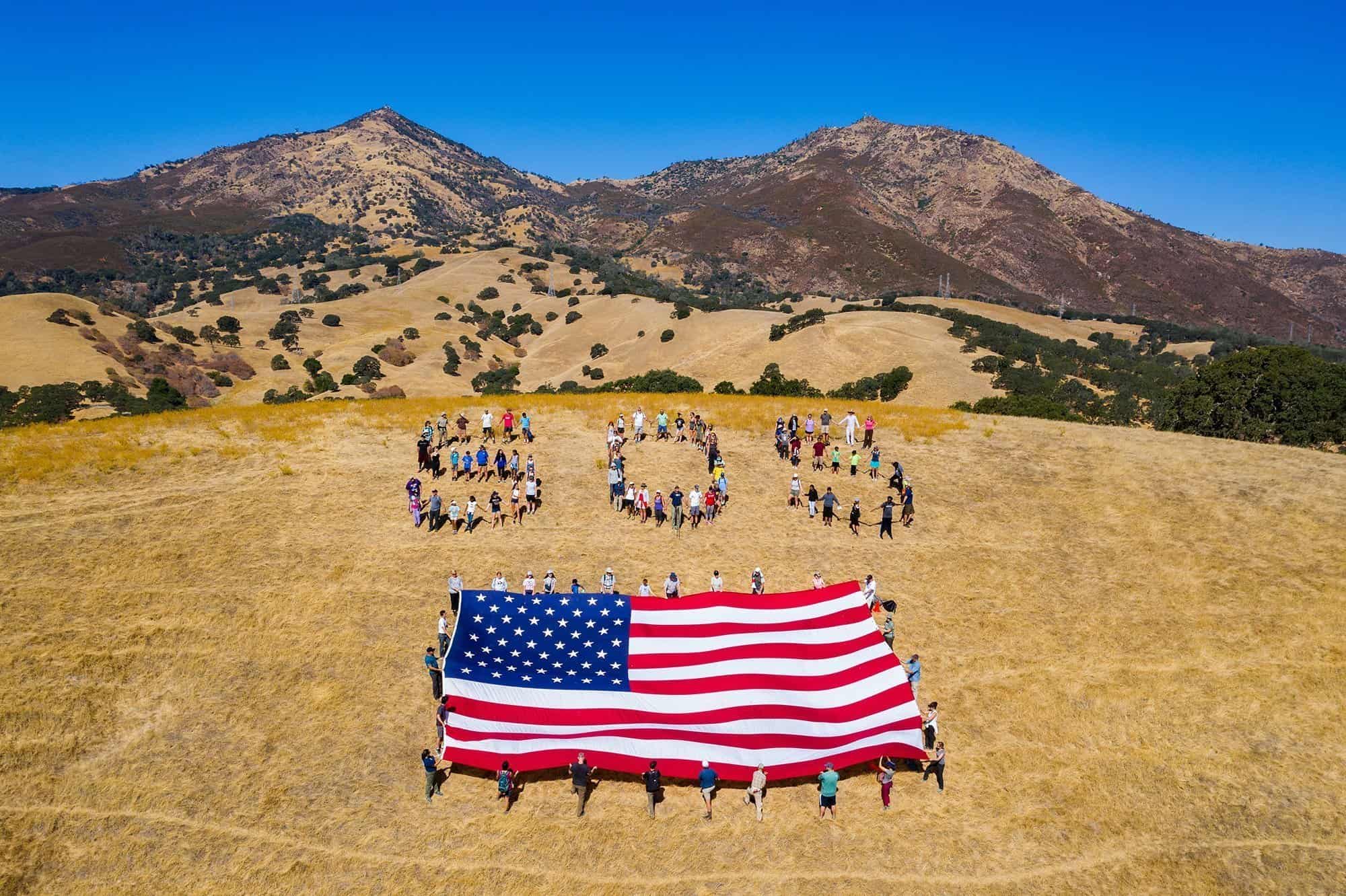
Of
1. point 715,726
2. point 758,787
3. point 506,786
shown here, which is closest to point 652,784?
point 715,726

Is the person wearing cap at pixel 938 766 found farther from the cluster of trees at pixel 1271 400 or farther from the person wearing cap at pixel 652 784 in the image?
the cluster of trees at pixel 1271 400

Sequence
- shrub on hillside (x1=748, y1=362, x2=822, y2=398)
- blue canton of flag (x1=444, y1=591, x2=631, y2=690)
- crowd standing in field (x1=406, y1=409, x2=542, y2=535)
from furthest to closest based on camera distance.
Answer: shrub on hillside (x1=748, y1=362, x2=822, y2=398), crowd standing in field (x1=406, y1=409, x2=542, y2=535), blue canton of flag (x1=444, y1=591, x2=631, y2=690)

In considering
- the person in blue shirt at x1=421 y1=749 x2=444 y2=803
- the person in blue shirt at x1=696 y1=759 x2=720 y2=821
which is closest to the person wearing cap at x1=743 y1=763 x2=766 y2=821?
the person in blue shirt at x1=696 y1=759 x2=720 y2=821

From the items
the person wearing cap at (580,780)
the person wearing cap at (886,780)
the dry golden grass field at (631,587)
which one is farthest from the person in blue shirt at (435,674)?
the person wearing cap at (886,780)

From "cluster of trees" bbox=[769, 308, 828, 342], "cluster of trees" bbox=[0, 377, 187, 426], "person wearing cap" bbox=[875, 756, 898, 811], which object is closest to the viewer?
"person wearing cap" bbox=[875, 756, 898, 811]

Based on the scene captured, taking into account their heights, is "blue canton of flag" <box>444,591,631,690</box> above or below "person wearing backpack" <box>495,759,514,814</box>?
Answer: above

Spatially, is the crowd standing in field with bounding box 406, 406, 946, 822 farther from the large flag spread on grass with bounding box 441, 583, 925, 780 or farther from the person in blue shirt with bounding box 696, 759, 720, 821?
the large flag spread on grass with bounding box 441, 583, 925, 780
